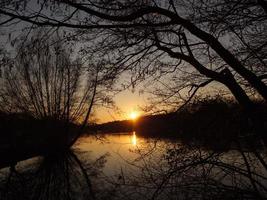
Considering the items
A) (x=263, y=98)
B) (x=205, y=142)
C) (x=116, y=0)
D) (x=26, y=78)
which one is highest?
(x=26, y=78)

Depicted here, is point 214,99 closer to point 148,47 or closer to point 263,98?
point 263,98

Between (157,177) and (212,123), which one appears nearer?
(212,123)

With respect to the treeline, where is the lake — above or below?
below

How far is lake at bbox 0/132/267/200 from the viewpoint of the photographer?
6.88 metres

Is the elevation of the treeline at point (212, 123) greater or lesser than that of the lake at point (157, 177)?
greater

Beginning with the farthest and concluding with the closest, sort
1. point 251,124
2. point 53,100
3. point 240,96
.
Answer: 1. point 53,100
2. point 240,96
3. point 251,124

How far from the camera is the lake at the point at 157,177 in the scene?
6.88 metres

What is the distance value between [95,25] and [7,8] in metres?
1.62

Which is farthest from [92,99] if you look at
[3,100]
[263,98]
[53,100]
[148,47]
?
[263,98]

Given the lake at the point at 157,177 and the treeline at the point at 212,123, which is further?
the treeline at the point at 212,123

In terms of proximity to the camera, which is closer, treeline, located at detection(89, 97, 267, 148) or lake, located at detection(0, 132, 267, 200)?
lake, located at detection(0, 132, 267, 200)

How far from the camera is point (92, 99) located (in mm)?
23812

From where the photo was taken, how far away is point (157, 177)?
31.0 ft

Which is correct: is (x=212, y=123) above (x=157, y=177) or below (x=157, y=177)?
above
